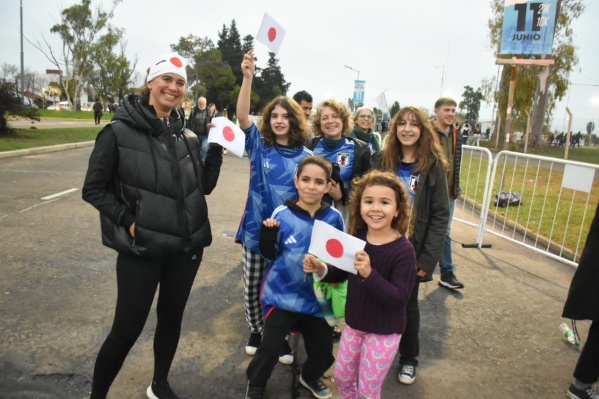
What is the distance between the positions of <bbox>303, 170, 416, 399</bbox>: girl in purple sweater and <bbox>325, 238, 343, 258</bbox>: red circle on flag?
0.47 feet

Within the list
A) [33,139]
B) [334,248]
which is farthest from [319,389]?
[33,139]

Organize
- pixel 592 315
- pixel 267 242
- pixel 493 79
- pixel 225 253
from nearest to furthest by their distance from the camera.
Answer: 1. pixel 267 242
2. pixel 592 315
3. pixel 225 253
4. pixel 493 79

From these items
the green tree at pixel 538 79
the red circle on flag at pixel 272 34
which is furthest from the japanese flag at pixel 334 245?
the green tree at pixel 538 79

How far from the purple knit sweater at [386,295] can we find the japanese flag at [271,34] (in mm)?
1785

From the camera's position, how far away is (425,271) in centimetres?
288

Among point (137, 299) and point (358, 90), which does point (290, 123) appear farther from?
point (358, 90)

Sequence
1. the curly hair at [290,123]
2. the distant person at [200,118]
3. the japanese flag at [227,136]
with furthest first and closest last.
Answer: the distant person at [200,118] < the curly hair at [290,123] < the japanese flag at [227,136]

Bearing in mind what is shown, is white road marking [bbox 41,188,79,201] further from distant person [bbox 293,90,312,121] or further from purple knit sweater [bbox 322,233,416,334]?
purple knit sweater [bbox 322,233,416,334]

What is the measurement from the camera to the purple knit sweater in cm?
223

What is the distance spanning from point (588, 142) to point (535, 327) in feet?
212

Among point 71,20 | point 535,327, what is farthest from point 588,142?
point 71,20

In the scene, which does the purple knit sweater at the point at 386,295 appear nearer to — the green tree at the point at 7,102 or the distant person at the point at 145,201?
the distant person at the point at 145,201

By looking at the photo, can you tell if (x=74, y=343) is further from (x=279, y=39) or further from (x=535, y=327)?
(x=535, y=327)

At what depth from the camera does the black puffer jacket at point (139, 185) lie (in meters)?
2.13
